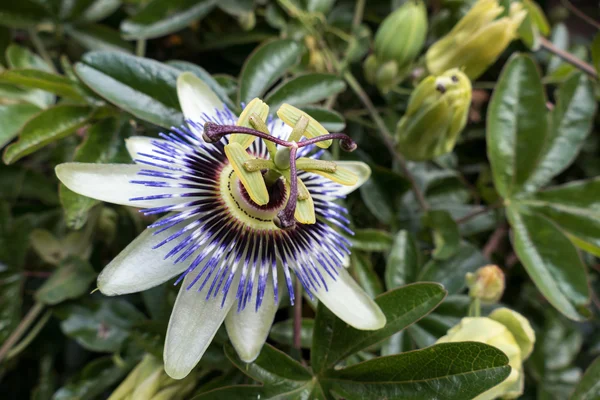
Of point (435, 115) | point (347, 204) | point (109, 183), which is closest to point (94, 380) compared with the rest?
point (109, 183)

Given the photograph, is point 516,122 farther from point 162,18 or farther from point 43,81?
point 43,81

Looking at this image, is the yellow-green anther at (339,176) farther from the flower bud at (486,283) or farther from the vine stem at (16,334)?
the vine stem at (16,334)

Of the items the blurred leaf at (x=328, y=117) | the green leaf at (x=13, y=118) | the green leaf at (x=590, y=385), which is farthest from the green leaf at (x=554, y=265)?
the green leaf at (x=13, y=118)

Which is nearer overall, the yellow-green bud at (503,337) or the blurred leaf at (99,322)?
the yellow-green bud at (503,337)

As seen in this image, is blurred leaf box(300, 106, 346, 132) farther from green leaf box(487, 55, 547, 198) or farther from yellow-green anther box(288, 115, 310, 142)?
green leaf box(487, 55, 547, 198)

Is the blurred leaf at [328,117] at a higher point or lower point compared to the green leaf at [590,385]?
higher

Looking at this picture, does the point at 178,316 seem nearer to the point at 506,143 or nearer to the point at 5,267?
the point at 5,267

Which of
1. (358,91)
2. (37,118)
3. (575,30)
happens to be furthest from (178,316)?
(575,30)
